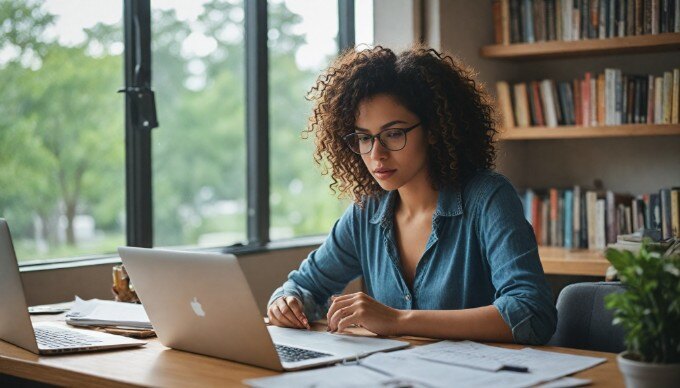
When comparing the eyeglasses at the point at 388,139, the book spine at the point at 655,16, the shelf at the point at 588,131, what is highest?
the book spine at the point at 655,16

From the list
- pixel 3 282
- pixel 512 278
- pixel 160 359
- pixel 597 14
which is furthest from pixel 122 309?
pixel 597 14

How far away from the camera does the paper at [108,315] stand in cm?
193

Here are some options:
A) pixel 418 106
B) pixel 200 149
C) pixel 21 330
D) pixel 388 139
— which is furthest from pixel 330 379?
pixel 200 149

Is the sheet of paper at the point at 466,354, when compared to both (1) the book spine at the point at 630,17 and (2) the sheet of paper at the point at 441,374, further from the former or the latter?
(1) the book spine at the point at 630,17

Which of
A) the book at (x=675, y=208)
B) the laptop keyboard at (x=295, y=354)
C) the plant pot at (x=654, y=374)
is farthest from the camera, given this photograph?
the book at (x=675, y=208)

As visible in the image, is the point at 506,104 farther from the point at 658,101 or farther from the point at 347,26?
the point at 347,26

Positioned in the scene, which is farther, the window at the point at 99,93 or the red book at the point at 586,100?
the red book at the point at 586,100

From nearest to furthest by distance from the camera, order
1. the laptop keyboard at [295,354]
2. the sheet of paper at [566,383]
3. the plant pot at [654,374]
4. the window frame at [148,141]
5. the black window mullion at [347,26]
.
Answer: the plant pot at [654,374] → the sheet of paper at [566,383] → the laptop keyboard at [295,354] → the window frame at [148,141] → the black window mullion at [347,26]

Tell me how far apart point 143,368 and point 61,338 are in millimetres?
353

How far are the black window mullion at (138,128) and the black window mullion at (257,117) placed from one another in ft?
2.05

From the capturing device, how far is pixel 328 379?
4.47 feet

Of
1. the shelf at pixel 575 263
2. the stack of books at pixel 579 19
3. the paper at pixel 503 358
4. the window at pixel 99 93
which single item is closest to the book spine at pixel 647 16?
the stack of books at pixel 579 19

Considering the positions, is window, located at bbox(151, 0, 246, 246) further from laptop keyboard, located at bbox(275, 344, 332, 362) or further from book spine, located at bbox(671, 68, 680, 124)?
laptop keyboard, located at bbox(275, 344, 332, 362)

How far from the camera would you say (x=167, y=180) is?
23.8ft
